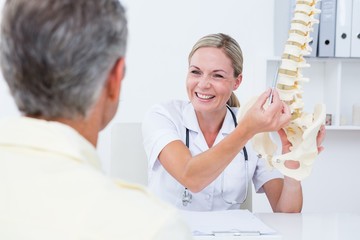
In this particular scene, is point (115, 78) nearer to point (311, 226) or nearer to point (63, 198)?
point (63, 198)

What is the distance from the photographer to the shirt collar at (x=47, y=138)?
0.71m

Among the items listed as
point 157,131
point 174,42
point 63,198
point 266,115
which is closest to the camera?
point 63,198

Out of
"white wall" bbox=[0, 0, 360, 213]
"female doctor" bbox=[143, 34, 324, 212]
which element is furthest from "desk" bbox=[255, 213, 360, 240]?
"white wall" bbox=[0, 0, 360, 213]

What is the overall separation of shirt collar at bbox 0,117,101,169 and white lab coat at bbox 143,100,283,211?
3.76ft

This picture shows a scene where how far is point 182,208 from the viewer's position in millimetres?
1911

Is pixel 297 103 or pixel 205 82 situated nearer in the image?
pixel 297 103

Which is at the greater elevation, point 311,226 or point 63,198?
point 63,198

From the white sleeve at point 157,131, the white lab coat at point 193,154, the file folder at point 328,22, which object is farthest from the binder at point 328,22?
the white sleeve at point 157,131

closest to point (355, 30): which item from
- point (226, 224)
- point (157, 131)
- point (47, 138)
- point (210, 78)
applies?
point (210, 78)

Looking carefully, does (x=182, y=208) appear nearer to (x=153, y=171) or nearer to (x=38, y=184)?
(x=153, y=171)

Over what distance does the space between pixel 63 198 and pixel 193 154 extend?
1312mm

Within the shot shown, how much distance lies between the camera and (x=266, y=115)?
4.98 feet

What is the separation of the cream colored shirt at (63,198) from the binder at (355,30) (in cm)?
221

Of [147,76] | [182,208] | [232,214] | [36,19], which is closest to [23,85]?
[36,19]
